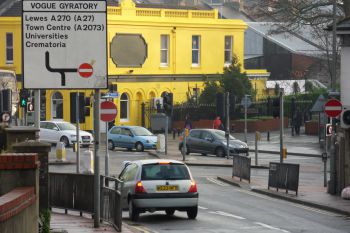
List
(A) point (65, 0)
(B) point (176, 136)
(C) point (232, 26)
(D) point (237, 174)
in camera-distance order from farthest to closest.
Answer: (C) point (232, 26) < (B) point (176, 136) < (D) point (237, 174) < (A) point (65, 0)

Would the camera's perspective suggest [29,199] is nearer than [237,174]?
Yes

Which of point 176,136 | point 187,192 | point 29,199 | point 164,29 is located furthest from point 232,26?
point 29,199

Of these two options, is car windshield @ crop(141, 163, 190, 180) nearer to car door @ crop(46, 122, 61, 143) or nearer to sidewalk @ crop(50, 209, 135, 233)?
sidewalk @ crop(50, 209, 135, 233)

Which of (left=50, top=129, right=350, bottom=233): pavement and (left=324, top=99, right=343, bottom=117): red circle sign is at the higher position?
(left=324, top=99, right=343, bottom=117): red circle sign

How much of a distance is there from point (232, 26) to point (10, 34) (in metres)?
18.1

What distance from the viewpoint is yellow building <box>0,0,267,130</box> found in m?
71.8

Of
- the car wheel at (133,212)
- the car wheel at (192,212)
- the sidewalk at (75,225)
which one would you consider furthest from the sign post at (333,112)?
the sidewalk at (75,225)

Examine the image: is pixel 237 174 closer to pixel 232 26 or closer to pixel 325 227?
pixel 325 227

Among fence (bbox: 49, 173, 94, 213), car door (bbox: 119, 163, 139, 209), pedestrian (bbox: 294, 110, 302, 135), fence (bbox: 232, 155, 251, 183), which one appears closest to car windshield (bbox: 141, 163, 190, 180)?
car door (bbox: 119, 163, 139, 209)

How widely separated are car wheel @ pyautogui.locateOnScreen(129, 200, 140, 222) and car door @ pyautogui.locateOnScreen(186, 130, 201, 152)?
28004mm

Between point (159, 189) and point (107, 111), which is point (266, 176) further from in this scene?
point (159, 189)

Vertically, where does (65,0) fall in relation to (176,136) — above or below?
above

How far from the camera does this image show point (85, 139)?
5634cm

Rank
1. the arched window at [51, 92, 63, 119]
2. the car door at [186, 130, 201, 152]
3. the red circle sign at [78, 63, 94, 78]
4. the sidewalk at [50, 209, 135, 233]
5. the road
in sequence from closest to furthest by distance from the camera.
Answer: the red circle sign at [78, 63, 94, 78], the sidewalk at [50, 209, 135, 233], the road, the car door at [186, 130, 201, 152], the arched window at [51, 92, 63, 119]
